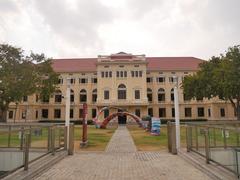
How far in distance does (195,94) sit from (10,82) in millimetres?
27643

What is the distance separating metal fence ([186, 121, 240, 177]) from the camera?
6.53 metres

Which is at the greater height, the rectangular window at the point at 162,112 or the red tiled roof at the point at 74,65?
the red tiled roof at the point at 74,65

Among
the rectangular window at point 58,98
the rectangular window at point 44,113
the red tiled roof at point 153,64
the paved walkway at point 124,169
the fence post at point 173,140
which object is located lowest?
the paved walkway at point 124,169

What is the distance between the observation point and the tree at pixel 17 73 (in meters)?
32.7

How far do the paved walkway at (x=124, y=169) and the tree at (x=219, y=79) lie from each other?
2571 cm

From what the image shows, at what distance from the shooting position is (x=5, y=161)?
26.3 feet

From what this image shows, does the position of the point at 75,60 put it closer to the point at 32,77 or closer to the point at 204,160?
the point at 32,77

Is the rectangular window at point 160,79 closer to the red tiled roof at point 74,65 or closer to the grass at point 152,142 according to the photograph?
the red tiled roof at point 74,65

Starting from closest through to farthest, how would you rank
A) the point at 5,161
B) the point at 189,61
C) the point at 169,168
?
the point at 5,161 < the point at 169,168 < the point at 189,61

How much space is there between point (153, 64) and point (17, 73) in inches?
1342

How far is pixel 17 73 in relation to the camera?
1336 inches

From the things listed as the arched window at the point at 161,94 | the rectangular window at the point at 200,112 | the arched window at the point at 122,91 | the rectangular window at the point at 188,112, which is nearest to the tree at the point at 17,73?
the arched window at the point at 122,91

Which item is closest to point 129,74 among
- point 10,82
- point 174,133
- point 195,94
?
point 195,94

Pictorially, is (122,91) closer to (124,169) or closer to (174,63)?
(174,63)
